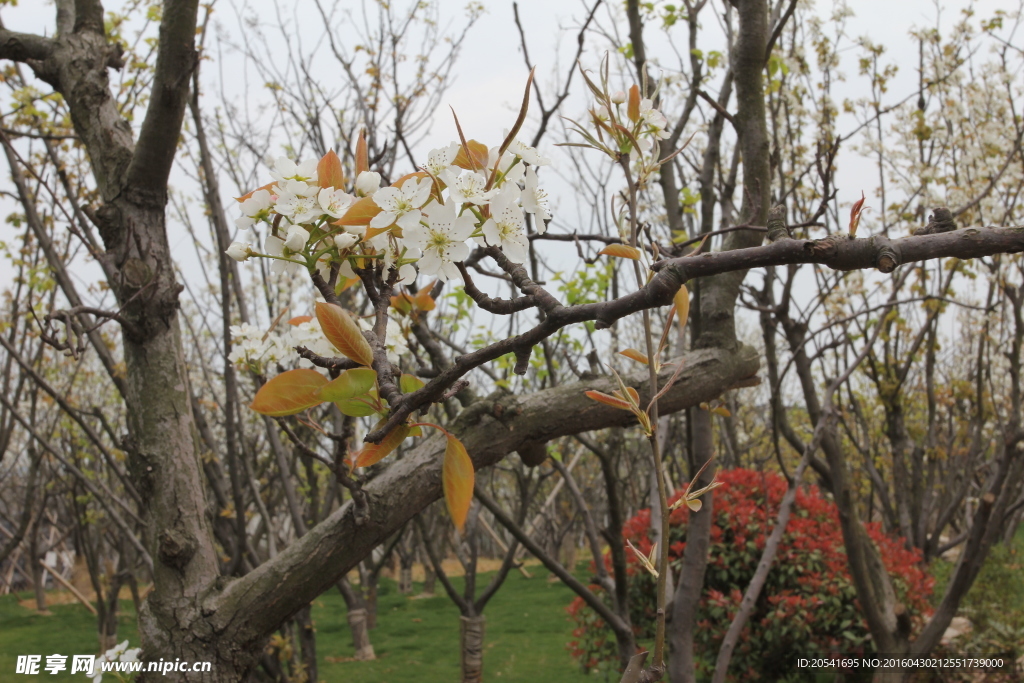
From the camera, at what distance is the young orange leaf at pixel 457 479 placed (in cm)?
65

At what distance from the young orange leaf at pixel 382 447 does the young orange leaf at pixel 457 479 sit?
2.1 inches

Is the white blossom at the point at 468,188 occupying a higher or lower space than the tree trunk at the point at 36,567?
higher

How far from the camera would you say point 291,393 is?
66 cm

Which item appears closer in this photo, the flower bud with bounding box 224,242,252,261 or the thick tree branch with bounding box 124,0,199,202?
the flower bud with bounding box 224,242,252,261

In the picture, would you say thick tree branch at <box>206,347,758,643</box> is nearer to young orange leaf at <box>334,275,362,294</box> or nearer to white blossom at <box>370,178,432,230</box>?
young orange leaf at <box>334,275,362,294</box>

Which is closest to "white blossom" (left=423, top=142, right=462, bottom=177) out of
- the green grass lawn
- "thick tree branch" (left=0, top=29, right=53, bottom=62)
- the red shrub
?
"thick tree branch" (left=0, top=29, right=53, bottom=62)

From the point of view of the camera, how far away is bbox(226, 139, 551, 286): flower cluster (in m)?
0.71

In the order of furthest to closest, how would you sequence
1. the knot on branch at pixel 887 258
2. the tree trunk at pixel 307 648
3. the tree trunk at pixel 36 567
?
the tree trunk at pixel 36 567, the tree trunk at pixel 307 648, the knot on branch at pixel 887 258

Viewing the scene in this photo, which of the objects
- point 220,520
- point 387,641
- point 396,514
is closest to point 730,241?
point 396,514

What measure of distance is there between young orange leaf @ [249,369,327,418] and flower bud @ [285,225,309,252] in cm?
17

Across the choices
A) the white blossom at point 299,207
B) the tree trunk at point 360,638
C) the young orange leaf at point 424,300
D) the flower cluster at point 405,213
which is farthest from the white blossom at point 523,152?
the tree trunk at point 360,638

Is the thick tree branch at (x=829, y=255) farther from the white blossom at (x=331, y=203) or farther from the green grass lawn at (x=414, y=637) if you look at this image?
the green grass lawn at (x=414, y=637)

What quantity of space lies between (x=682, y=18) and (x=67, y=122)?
3.41 meters

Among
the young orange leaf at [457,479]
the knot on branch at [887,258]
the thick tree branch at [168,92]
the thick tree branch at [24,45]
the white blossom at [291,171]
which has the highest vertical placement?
the thick tree branch at [24,45]
